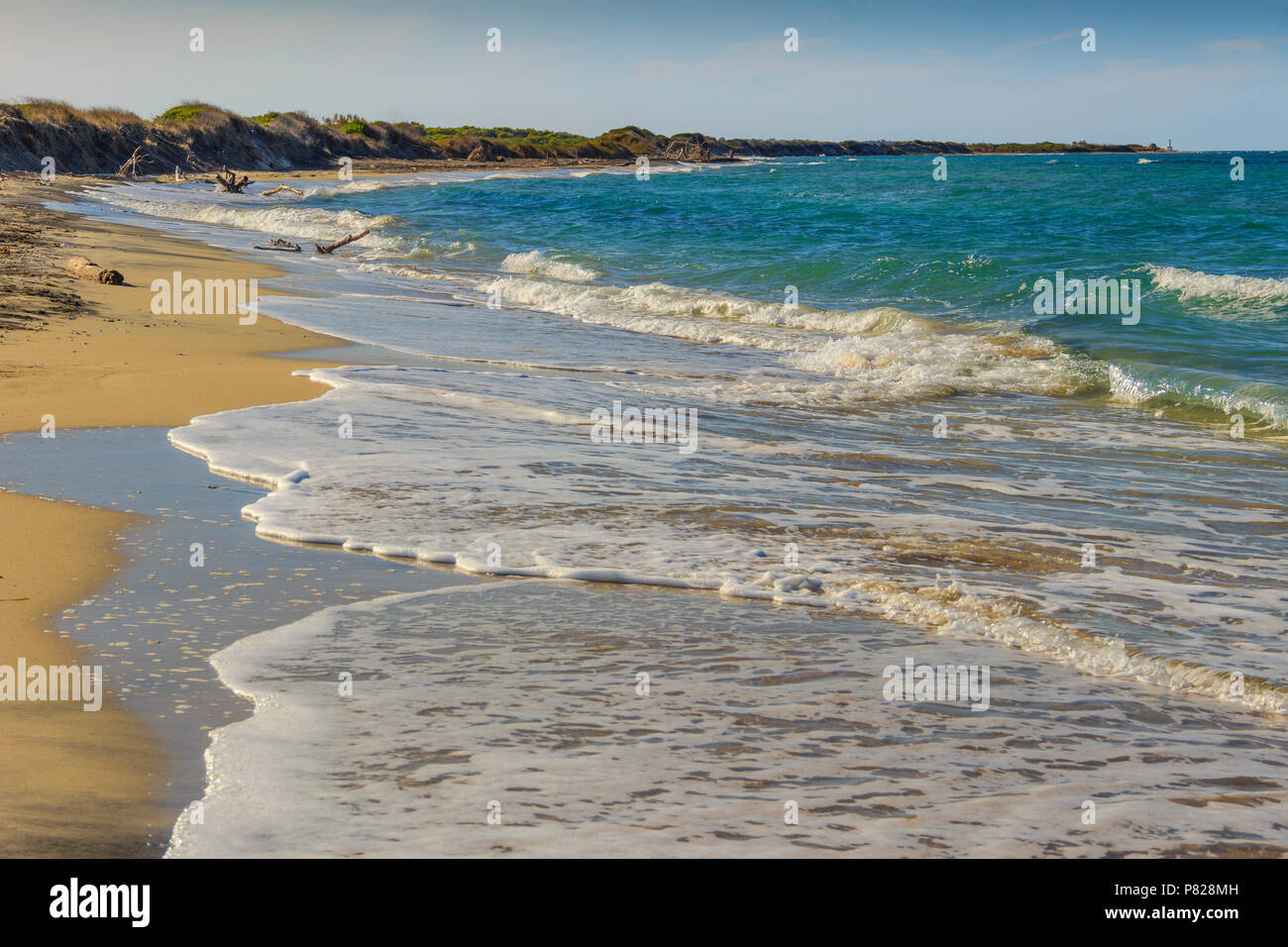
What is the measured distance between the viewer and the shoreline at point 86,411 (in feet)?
10.1

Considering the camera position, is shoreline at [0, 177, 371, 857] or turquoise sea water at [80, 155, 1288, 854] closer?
shoreline at [0, 177, 371, 857]

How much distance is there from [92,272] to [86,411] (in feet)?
25.6

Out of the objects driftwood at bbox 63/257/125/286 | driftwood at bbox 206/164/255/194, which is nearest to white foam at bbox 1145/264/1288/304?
driftwood at bbox 63/257/125/286

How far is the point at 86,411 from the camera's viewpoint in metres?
8.10

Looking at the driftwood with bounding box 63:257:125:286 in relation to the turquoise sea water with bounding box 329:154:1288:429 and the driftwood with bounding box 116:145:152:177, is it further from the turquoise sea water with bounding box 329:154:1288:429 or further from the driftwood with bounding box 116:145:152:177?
the driftwood with bounding box 116:145:152:177

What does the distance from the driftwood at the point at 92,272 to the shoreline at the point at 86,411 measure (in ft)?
0.55

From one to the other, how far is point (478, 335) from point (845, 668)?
10.1 metres

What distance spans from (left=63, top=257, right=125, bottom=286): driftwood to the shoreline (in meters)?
0.17

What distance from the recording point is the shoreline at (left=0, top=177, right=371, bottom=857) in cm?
307

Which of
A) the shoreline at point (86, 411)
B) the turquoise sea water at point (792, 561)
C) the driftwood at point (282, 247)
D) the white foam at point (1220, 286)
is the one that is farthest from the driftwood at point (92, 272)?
the white foam at point (1220, 286)

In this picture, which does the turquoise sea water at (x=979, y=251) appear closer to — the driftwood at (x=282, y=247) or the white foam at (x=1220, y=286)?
the white foam at (x=1220, y=286)

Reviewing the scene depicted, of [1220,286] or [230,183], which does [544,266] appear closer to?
[1220,286]

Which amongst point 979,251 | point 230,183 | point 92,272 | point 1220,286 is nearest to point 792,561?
point 92,272
